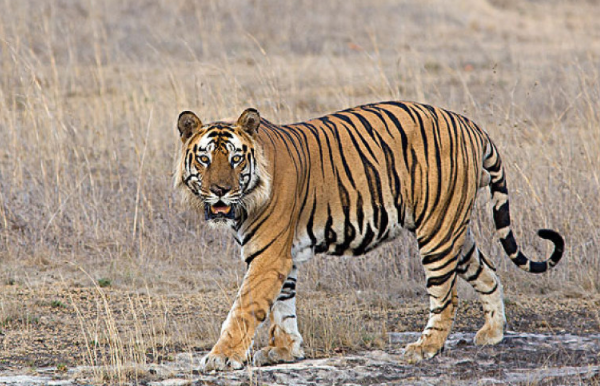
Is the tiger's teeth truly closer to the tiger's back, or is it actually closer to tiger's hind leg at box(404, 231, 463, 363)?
the tiger's back

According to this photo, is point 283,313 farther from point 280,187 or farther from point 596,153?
point 596,153

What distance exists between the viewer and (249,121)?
15.4ft

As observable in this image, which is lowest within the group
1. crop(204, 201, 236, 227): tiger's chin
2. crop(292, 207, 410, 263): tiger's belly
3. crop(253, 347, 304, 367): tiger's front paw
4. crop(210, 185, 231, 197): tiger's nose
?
crop(253, 347, 304, 367): tiger's front paw

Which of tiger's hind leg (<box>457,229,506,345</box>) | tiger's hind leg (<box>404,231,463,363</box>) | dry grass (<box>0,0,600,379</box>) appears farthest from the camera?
dry grass (<box>0,0,600,379</box>)

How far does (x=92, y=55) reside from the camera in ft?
50.5

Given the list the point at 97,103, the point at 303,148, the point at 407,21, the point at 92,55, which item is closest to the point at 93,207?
the point at 97,103

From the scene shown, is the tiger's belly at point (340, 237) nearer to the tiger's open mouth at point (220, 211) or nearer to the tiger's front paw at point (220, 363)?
the tiger's open mouth at point (220, 211)

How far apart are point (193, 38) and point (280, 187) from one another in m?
12.6

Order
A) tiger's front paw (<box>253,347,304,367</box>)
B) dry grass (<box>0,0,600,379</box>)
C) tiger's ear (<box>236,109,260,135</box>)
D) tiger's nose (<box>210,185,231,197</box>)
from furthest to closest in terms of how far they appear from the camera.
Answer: dry grass (<box>0,0,600,379</box>) < tiger's front paw (<box>253,347,304,367</box>) < tiger's ear (<box>236,109,260,135</box>) < tiger's nose (<box>210,185,231,197</box>)

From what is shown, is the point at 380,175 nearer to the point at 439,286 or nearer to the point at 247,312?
the point at 439,286

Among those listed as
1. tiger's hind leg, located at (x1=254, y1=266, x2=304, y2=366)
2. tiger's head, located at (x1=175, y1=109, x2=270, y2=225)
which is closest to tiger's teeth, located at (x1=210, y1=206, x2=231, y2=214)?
tiger's head, located at (x1=175, y1=109, x2=270, y2=225)

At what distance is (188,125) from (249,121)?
1.16ft

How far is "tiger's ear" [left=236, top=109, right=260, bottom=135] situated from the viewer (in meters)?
4.66

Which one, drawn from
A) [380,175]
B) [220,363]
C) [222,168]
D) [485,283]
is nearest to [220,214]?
[222,168]
